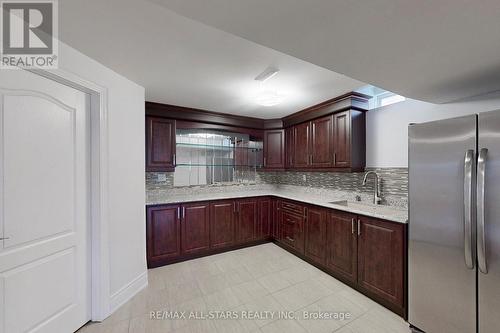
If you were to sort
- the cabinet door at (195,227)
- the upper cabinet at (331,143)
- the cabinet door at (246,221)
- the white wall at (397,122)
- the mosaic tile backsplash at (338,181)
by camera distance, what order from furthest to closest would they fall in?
the cabinet door at (246,221) → the cabinet door at (195,227) → the upper cabinet at (331,143) → the mosaic tile backsplash at (338,181) → the white wall at (397,122)

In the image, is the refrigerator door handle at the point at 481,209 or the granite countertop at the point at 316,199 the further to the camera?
the granite countertop at the point at 316,199

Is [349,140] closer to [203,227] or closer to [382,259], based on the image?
[382,259]

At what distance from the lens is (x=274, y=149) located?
4.14 m

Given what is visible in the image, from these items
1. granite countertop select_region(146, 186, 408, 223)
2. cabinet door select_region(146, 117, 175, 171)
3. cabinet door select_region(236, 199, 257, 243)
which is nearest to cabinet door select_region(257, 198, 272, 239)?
cabinet door select_region(236, 199, 257, 243)

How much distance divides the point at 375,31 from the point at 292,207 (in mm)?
2595

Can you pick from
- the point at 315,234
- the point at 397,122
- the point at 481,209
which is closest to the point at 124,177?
the point at 315,234

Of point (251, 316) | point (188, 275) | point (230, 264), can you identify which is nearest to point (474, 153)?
point (251, 316)

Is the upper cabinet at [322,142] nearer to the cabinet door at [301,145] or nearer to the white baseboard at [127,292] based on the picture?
the cabinet door at [301,145]

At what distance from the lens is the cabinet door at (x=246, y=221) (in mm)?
3521

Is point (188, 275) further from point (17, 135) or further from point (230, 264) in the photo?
point (17, 135)

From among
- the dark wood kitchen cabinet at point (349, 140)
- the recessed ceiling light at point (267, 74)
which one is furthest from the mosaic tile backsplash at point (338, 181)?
the recessed ceiling light at point (267, 74)

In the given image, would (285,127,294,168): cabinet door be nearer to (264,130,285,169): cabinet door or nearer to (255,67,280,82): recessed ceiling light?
(264,130,285,169): cabinet door

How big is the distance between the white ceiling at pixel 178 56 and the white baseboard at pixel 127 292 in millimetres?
2156

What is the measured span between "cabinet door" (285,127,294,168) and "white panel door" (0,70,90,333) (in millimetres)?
2944
